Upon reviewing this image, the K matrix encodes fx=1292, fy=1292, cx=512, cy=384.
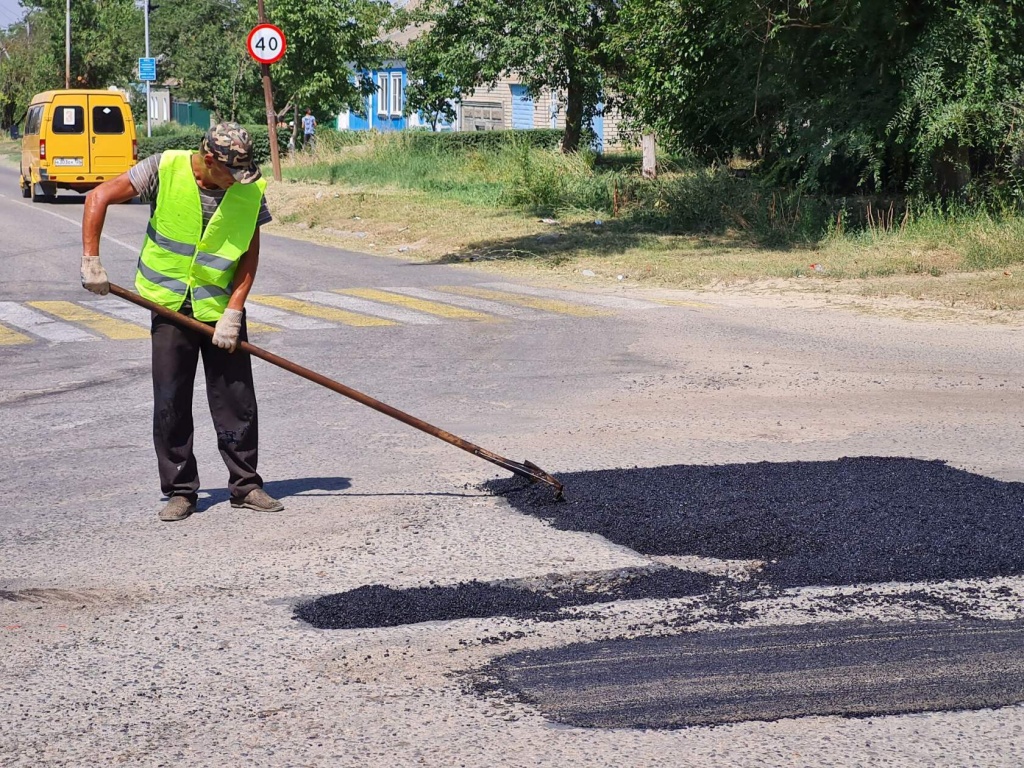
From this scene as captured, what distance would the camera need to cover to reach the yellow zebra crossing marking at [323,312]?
11.7 metres

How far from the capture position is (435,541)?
528 centimetres

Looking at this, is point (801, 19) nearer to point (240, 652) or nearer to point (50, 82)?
point (240, 652)

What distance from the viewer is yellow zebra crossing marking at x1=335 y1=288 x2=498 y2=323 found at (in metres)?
12.0

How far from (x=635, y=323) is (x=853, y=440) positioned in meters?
4.59

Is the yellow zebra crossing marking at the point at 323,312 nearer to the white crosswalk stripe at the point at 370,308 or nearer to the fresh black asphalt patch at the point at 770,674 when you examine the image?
the white crosswalk stripe at the point at 370,308

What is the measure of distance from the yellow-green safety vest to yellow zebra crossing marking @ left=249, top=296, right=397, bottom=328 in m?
5.90

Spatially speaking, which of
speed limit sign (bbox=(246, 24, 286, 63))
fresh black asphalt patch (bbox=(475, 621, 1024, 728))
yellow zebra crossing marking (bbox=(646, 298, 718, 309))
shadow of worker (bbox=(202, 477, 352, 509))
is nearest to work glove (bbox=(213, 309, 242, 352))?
shadow of worker (bbox=(202, 477, 352, 509))

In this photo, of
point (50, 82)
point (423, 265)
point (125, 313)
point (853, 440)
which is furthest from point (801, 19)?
point (50, 82)

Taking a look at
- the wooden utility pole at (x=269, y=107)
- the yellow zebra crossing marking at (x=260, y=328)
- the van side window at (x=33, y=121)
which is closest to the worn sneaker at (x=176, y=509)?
the yellow zebra crossing marking at (x=260, y=328)

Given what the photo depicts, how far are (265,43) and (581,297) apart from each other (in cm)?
1511

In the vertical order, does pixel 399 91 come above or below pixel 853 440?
above

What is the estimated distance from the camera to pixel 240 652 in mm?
4102

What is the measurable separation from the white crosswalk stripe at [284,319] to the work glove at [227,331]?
585 centimetres

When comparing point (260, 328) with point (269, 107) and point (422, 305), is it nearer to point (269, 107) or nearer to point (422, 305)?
point (422, 305)
